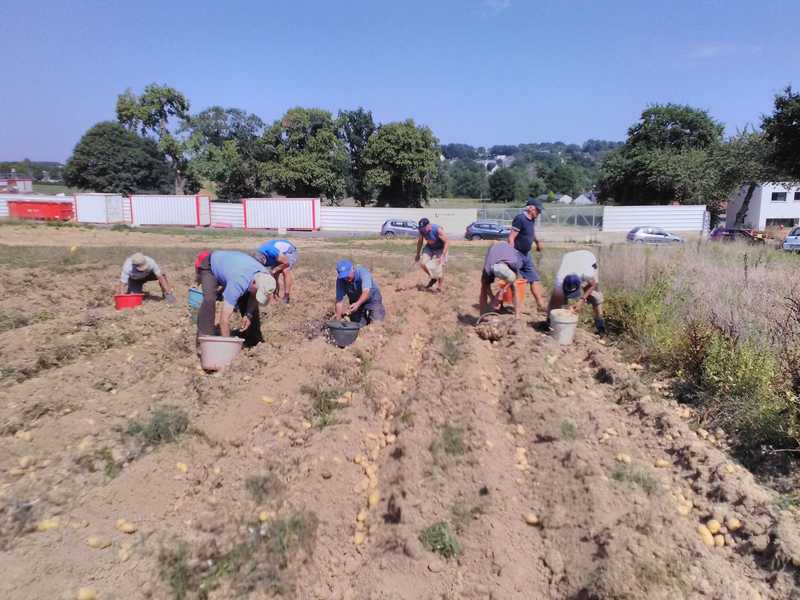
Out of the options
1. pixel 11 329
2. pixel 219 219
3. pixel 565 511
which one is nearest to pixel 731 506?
pixel 565 511

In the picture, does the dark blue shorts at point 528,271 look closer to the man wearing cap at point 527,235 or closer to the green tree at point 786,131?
the man wearing cap at point 527,235

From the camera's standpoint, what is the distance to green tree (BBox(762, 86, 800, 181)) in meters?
19.1

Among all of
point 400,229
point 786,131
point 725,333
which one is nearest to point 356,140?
point 400,229

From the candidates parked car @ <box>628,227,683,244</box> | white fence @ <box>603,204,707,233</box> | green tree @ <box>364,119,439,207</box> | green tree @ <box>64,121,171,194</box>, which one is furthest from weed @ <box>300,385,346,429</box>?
green tree @ <box>64,121,171,194</box>

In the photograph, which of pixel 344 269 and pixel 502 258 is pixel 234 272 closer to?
pixel 344 269

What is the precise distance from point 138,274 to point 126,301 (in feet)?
1.67

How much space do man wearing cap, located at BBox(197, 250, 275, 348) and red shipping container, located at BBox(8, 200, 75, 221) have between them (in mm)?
36021

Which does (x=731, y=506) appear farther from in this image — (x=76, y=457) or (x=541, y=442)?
(x=76, y=457)

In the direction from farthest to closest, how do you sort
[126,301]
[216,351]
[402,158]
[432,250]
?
1. [402,158]
2. [432,250]
3. [126,301]
4. [216,351]

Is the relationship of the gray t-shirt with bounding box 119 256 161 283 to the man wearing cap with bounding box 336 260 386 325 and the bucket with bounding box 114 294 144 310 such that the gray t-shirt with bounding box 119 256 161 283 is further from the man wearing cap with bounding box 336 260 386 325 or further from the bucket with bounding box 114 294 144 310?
the man wearing cap with bounding box 336 260 386 325

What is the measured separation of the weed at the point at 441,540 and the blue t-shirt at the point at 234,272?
3947 mm

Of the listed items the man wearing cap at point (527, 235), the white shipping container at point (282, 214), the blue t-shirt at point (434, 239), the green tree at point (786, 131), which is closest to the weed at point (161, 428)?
the man wearing cap at point (527, 235)

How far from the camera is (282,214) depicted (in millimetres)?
35312

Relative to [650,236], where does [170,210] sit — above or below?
above
